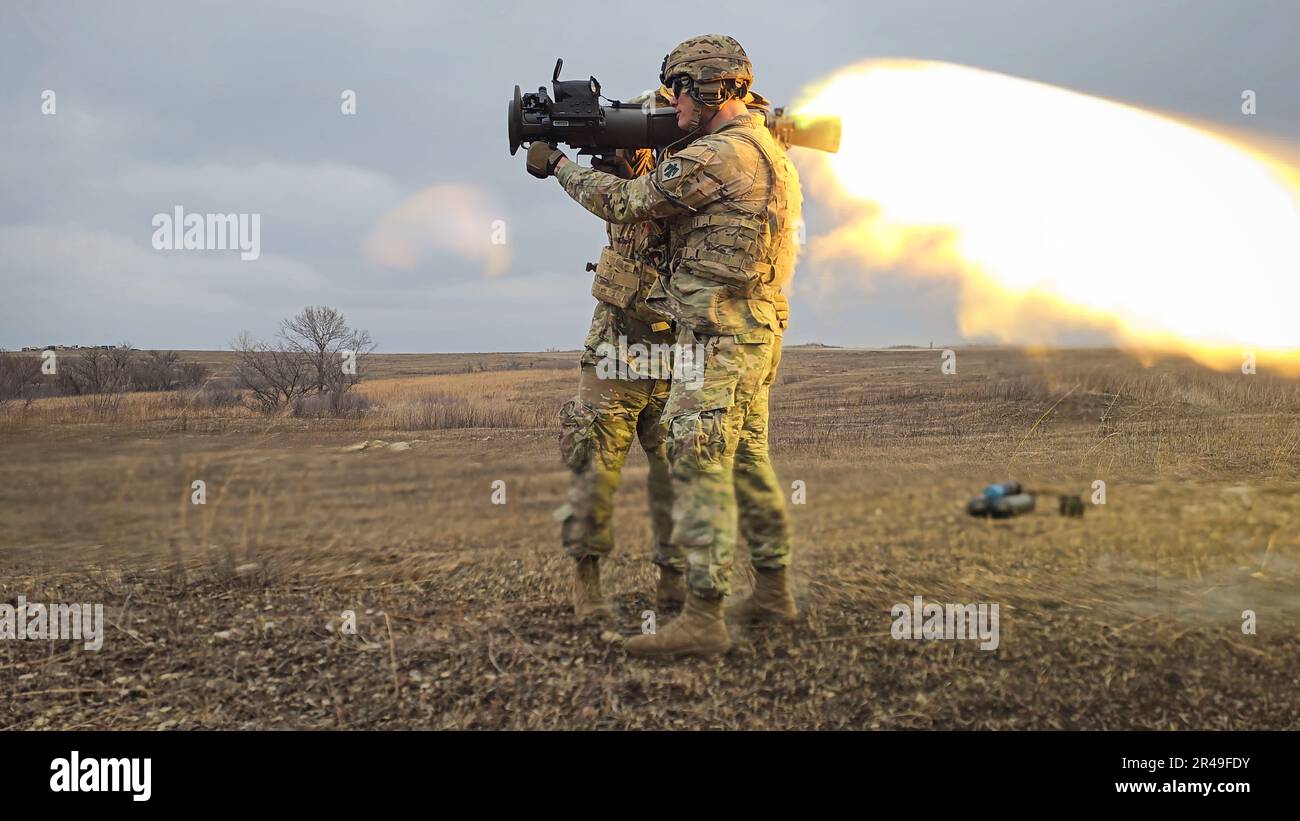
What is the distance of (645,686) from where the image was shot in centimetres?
425

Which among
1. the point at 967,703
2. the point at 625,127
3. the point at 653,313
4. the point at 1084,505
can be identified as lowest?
the point at 967,703

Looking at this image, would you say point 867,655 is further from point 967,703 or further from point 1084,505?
point 1084,505

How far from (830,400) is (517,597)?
48.5 feet

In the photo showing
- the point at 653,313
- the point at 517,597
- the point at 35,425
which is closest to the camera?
the point at 653,313

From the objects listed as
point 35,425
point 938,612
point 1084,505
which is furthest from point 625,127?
point 35,425

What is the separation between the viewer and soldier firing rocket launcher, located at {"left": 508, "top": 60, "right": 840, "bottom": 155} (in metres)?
5.11

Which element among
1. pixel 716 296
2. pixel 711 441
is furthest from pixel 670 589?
pixel 716 296

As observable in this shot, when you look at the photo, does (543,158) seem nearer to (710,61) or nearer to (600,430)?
(710,61)

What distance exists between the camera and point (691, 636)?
4551 millimetres

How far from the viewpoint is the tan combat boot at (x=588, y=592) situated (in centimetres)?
519

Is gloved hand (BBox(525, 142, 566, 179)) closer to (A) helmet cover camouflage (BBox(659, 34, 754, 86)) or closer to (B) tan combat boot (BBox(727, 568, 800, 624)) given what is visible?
(A) helmet cover camouflage (BBox(659, 34, 754, 86))

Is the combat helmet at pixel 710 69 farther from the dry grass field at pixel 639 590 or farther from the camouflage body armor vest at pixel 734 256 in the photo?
the dry grass field at pixel 639 590

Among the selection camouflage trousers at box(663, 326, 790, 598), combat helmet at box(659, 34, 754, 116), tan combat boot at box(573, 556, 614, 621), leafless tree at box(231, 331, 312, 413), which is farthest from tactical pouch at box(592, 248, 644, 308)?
leafless tree at box(231, 331, 312, 413)

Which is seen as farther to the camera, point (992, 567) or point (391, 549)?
point (391, 549)
